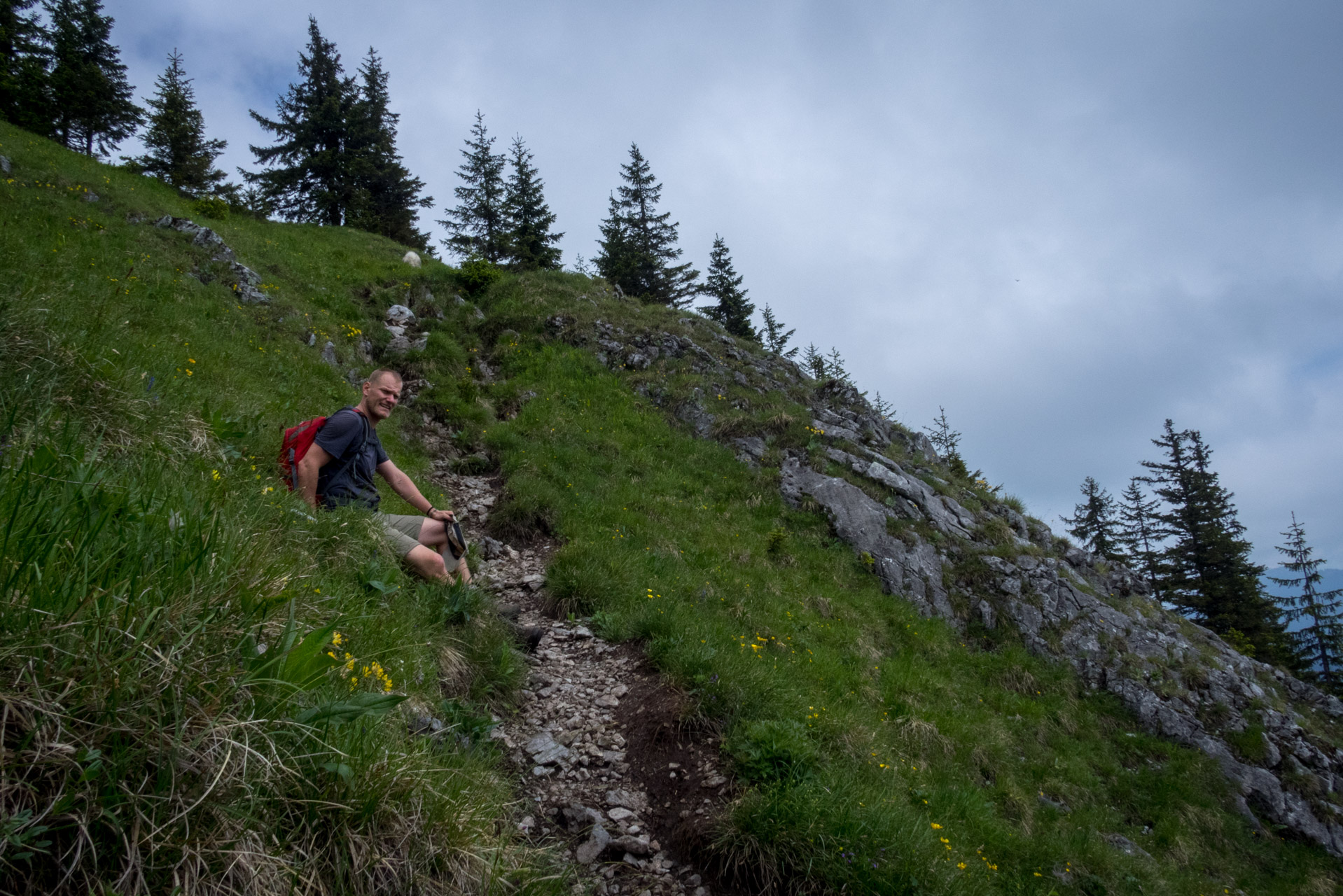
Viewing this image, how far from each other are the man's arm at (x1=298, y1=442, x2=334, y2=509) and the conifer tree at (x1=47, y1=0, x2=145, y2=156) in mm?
28793

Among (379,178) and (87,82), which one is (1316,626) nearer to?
(379,178)

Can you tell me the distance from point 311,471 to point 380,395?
40.3 inches

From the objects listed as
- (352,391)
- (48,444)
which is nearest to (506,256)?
(352,391)

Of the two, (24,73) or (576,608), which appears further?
(24,73)

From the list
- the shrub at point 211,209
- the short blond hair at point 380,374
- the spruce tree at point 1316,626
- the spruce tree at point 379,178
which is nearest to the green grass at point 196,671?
the short blond hair at point 380,374

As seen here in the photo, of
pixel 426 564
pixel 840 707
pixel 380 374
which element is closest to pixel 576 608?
pixel 426 564

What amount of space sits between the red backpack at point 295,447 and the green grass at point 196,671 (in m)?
0.23

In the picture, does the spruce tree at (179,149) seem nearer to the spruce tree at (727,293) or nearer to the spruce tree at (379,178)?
the spruce tree at (379,178)

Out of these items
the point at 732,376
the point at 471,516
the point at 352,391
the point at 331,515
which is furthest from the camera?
the point at 732,376

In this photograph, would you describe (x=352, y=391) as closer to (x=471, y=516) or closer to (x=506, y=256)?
(x=471, y=516)

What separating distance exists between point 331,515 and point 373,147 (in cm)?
3292

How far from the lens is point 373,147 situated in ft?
100

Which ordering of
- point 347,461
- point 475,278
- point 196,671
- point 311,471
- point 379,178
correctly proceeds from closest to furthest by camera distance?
1. point 196,671
2. point 311,471
3. point 347,461
4. point 475,278
5. point 379,178

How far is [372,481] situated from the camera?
604 cm
